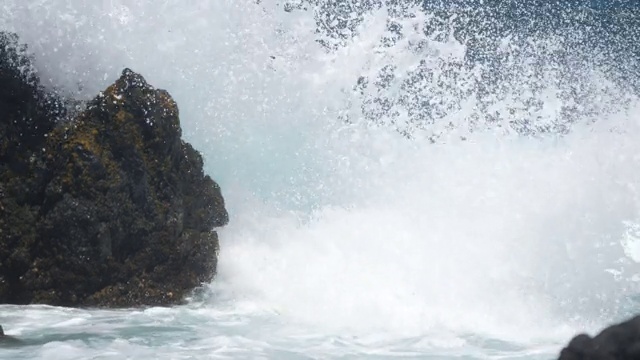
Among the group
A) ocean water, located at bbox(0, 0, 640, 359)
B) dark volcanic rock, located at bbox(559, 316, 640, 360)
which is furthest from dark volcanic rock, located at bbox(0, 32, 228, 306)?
dark volcanic rock, located at bbox(559, 316, 640, 360)

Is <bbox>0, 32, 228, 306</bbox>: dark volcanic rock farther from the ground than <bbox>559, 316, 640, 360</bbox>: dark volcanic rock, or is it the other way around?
<bbox>0, 32, 228, 306</bbox>: dark volcanic rock

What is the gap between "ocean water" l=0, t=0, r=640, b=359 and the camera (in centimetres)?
635

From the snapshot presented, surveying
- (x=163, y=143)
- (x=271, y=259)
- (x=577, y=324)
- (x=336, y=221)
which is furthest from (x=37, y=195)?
(x=577, y=324)

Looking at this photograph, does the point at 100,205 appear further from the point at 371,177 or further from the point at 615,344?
the point at 615,344

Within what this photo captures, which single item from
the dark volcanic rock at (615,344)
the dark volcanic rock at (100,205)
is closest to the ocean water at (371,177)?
the dark volcanic rock at (100,205)

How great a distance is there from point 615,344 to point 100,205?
5.71 meters

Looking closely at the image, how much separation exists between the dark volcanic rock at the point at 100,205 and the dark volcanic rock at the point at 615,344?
18.1 feet

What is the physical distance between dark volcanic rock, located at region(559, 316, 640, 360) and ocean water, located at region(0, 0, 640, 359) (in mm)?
3457

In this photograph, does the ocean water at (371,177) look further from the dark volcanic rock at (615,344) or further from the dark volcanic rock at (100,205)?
the dark volcanic rock at (615,344)

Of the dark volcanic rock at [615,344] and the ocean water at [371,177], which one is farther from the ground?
the ocean water at [371,177]

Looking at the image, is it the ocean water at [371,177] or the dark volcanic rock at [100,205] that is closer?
the ocean water at [371,177]

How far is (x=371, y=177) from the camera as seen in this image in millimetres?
10039

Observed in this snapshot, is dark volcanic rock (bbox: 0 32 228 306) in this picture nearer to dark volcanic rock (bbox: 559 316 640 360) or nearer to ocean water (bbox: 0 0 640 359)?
ocean water (bbox: 0 0 640 359)

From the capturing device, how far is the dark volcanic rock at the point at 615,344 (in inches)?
79.0
